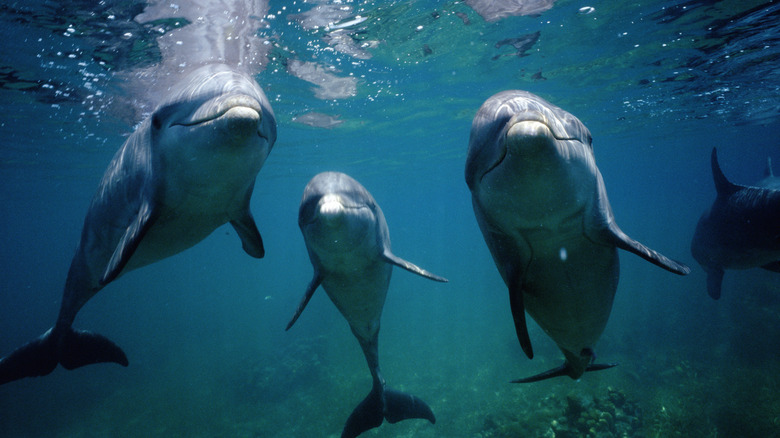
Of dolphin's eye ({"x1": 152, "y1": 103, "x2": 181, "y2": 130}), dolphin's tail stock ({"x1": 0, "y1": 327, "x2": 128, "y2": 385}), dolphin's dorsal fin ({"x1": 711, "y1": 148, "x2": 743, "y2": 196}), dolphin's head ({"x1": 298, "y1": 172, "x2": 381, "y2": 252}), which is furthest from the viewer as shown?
dolphin's dorsal fin ({"x1": 711, "y1": 148, "x2": 743, "y2": 196})

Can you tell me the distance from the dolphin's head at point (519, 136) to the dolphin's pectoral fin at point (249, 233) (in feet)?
8.57

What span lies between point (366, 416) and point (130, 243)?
5.04 m

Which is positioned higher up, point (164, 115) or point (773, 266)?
point (164, 115)

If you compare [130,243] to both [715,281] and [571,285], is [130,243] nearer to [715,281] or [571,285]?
[571,285]

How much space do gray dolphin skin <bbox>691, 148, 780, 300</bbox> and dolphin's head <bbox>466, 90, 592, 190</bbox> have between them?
5.66m

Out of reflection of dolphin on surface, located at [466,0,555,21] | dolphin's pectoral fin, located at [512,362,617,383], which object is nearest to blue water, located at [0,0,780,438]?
reflection of dolphin on surface, located at [466,0,555,21]

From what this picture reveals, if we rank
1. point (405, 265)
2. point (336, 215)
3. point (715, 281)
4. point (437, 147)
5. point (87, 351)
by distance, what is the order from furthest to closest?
point (437, 147) < point (715, 281) < point (87, 351) < point (405, 265) < point (336, 215)

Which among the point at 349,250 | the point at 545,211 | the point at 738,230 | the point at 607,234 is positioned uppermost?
the point at 545,211

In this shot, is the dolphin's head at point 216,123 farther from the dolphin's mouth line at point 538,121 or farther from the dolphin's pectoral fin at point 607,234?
the dolphin's pectoral fin at point 607,234

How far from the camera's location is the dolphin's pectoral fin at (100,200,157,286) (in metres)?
2.69

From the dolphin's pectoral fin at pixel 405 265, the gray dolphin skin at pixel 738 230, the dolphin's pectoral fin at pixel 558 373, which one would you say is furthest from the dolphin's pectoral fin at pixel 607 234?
the gray dolphin skin at pixel 738 230

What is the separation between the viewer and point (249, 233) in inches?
165

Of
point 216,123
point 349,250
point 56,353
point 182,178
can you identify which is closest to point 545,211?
point 216,123

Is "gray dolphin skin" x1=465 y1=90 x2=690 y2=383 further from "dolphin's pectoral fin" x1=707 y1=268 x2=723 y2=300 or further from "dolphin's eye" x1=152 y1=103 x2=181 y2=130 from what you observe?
"dolphin's pectoral fin" x1=707 y1=268 x2=723 y2=300
